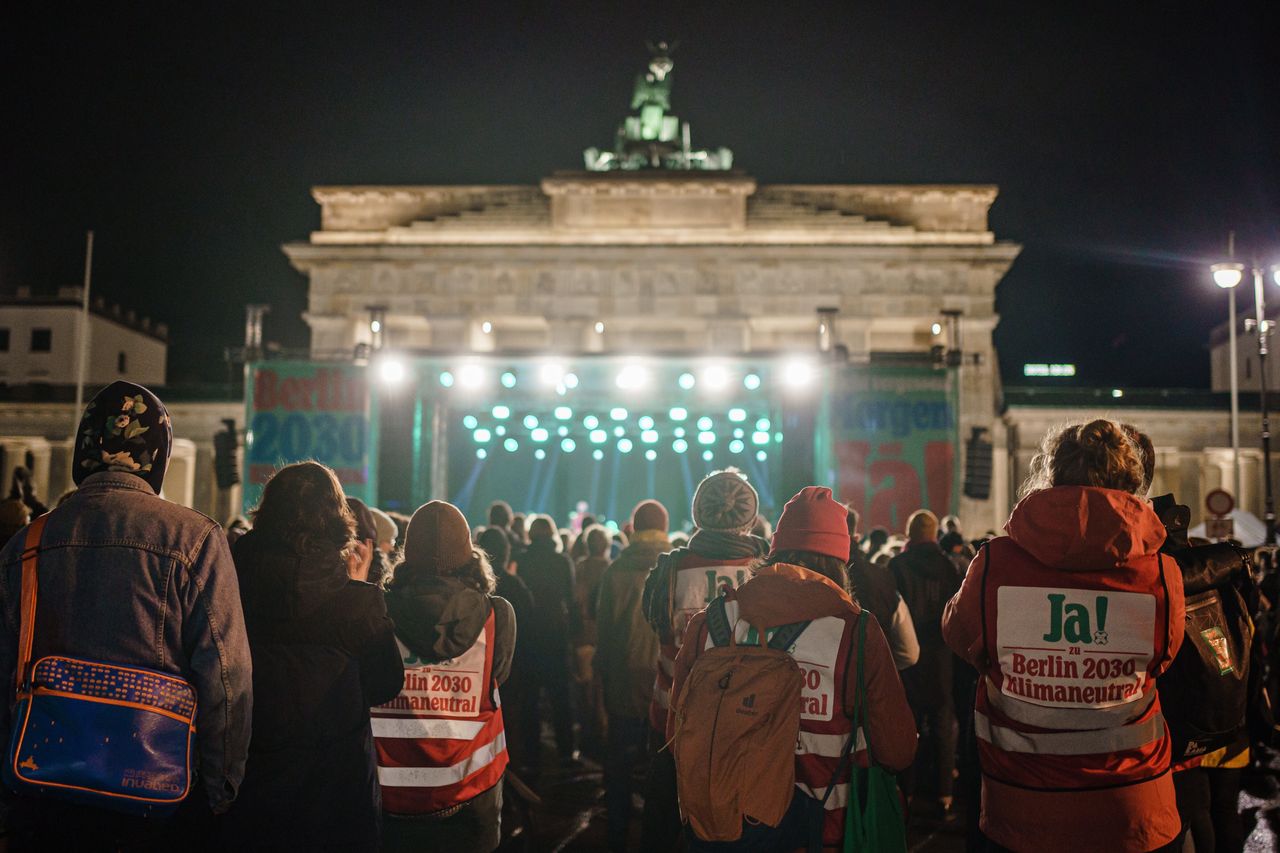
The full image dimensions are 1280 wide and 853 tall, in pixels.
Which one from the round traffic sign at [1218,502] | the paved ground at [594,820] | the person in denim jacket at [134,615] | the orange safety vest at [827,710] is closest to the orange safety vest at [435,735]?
the person in denim jacket at [134,615]

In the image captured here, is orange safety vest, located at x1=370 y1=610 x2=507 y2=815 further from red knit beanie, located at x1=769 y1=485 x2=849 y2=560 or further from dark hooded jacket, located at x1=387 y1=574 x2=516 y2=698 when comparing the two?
red knit beanie, located at x1=769 y1=485 x2=849 y2=560

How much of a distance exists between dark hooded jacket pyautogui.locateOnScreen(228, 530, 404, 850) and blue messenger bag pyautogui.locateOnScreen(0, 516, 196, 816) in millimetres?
415

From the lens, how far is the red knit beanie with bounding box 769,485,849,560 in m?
3.46

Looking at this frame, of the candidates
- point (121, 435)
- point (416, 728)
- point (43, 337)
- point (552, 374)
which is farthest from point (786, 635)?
point (43, 337)

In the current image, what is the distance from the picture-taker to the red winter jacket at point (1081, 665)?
10.3 ft

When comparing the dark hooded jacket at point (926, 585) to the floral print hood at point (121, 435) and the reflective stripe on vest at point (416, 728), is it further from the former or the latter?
the floral print hood at point (121, 435)

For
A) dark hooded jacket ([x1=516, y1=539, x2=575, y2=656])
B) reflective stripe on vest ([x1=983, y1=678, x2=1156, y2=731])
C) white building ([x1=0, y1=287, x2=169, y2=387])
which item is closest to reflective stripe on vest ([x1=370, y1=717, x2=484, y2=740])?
reflective stripe on vest ([x1=983, y1=678, x2=1156, y2=731])

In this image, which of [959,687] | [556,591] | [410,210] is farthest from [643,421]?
[410,210]

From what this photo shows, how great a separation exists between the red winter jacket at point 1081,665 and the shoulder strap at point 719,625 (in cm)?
79

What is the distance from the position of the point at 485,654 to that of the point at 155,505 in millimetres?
1498

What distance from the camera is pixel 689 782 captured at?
3.16 metres

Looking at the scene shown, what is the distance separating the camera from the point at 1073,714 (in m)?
3.16

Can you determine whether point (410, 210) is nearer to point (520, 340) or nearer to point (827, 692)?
point (520, 340)

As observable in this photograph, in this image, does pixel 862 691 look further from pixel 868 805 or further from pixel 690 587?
pixel 690 587
